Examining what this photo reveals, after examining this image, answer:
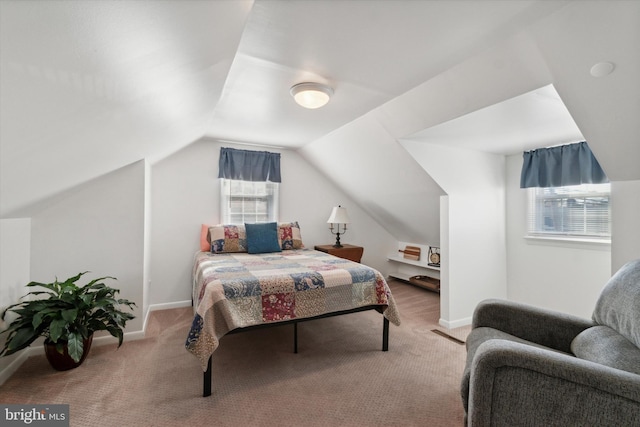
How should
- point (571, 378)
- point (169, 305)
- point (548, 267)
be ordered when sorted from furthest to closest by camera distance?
point (169, 305) → point (548, 267) → point (571, 378)

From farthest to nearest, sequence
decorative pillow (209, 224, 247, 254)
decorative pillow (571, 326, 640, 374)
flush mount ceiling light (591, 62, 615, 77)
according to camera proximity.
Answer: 1. decorative pillow (209, 224, 247, 254)
2. flush mount ceiling light (591, 62, 615, 77)
3. decorative pillow (571, 326, 640, 374)

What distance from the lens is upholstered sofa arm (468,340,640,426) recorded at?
0.96m

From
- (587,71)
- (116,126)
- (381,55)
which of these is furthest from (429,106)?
(116,126)

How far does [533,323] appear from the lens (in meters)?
1.65

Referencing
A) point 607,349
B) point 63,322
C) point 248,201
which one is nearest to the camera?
point 607,349

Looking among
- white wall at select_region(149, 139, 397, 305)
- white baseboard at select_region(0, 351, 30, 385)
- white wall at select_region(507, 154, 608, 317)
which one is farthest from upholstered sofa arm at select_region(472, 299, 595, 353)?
white baseboard at select_region(0, 351, 30, 385)

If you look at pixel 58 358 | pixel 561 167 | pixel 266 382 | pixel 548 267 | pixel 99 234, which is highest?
pixel 561 167

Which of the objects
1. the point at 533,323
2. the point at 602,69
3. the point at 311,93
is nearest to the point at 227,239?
the point at 311,93

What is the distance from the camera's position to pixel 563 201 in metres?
3.02

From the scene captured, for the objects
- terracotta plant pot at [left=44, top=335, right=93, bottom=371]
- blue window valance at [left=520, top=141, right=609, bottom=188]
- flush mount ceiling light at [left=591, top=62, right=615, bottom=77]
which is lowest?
terracotta plant pot at [left=44, top=335, right=93, bottom=371]

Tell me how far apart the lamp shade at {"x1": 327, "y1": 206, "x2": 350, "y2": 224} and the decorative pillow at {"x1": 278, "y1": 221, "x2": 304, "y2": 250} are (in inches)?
25.3

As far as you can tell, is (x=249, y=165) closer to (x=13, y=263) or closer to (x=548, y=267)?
(x=13, y=263)

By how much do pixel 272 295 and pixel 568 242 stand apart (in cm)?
295

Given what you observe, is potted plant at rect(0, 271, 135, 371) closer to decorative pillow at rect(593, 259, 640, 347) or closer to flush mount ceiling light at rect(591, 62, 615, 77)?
decorative pillow at rect(593, 259, 640, 347)
